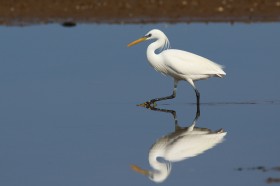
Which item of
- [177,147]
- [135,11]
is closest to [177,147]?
[177,147]

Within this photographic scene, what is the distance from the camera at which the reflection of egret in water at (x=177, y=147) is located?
1010 centimetres

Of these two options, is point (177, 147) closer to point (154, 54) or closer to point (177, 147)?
point (177, 147)

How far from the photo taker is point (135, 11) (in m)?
23.0

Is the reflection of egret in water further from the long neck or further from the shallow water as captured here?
the long neck

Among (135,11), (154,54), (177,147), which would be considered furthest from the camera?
(135,11)

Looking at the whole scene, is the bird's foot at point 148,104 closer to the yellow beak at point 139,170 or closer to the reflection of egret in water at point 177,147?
the reflection of egret in water at point 177,147

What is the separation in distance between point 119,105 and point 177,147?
122 inches

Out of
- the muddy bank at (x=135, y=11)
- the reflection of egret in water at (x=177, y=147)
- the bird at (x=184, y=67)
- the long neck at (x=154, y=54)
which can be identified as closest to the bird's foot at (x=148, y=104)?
the bird at (x=184, y=67)

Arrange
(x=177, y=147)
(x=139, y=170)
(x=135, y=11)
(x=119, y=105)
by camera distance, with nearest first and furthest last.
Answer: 1. (x=139, y=170)
2. (x=177, y=147)
3. (x=119, y=105)
4. (x=135, y=11)

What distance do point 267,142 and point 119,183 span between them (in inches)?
95.3

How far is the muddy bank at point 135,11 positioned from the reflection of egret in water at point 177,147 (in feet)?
33.4

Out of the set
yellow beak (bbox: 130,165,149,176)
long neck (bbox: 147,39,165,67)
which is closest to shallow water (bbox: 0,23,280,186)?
yellow beak (bbox: 130,165,149,176)

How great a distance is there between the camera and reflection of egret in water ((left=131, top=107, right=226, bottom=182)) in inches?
398

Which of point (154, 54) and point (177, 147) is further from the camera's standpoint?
point (154, 54)
